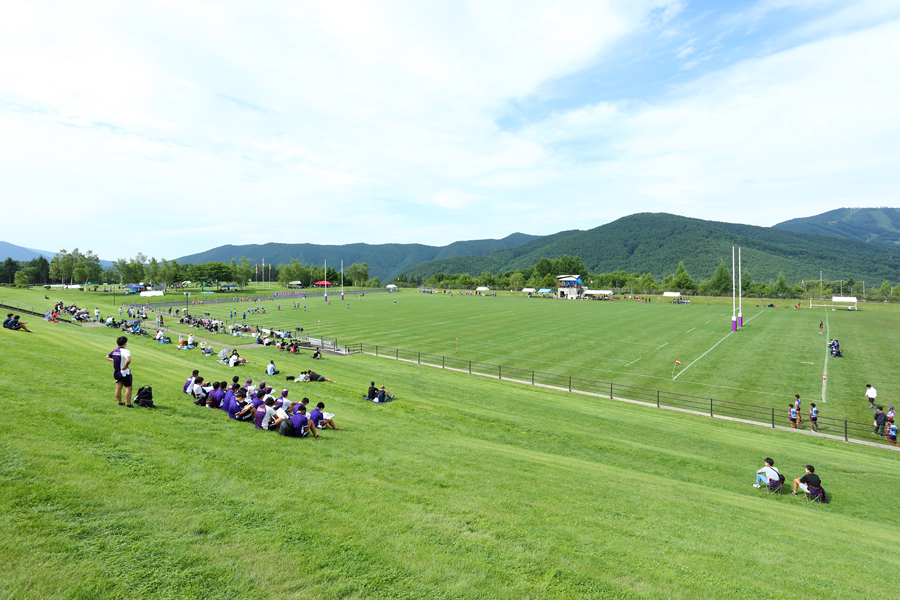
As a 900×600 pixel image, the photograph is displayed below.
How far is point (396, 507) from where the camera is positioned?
746 cm

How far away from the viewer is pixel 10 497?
5664 mm

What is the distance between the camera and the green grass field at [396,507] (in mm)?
5320

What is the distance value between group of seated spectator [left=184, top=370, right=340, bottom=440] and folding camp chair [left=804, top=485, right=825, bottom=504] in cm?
1461

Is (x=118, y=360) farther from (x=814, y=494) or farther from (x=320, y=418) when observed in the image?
(x=814, y=494)

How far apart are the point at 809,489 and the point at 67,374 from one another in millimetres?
23164

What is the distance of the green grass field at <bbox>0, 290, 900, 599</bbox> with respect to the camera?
5.32m

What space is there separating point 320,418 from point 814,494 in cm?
1518

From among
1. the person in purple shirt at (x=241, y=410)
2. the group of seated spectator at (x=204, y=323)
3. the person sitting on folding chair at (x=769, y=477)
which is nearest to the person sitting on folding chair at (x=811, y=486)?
the person sitting on folding chair at (x=769, y=477)

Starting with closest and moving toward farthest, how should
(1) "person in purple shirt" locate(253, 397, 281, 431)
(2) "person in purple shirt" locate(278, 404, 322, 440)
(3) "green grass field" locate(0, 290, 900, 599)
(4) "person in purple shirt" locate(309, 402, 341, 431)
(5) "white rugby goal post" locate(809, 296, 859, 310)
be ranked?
(3) "green grass field" locate(0, 290, 900, 599) → (2) "person in purple shirt" locate(278, 404, 322, 440) → (1) "person in purple shirt" locate(253, 397, 281, 431) → (4) "person in purple shirt" locate(309, 402, 341, 431) → (5) "white rugby goal post" locate(809, 296, 859, 310)

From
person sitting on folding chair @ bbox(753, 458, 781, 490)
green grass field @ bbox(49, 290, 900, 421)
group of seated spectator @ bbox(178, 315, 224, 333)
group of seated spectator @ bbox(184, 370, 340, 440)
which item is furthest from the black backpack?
group of seated spectator @ bbox(178, 315, 224, 333)

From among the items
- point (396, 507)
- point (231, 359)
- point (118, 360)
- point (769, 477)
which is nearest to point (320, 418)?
point (118, 360)

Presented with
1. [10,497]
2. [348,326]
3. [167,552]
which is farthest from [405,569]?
[348,326]

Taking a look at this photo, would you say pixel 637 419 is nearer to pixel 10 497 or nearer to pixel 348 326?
pixel 10 497

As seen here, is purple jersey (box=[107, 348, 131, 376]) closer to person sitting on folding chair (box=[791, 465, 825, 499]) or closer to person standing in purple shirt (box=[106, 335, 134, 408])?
person standing in purple shirt (box=[106, 335, 134, 408])
